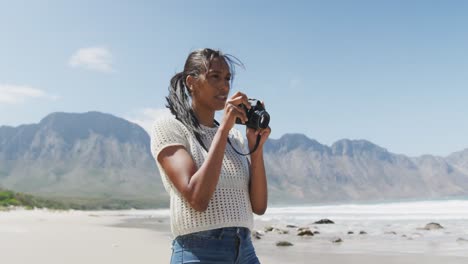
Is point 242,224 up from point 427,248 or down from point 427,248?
up

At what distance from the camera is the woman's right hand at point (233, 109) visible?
2.39m

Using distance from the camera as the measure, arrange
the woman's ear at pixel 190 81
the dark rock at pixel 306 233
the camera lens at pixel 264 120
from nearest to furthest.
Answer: the camera lens at pixel 264 120 → the woman's ear at pixel 190 81 → the dark rock at pixel 306 233

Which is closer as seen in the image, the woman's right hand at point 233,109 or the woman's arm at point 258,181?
the woman's right hand at point 233,109

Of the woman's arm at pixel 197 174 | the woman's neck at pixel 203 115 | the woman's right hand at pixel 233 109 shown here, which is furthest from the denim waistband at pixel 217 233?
the woman's neck at pixel 203 115

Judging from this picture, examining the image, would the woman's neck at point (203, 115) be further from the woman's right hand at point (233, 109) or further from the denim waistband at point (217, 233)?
the denim waistband at point (217, 233)

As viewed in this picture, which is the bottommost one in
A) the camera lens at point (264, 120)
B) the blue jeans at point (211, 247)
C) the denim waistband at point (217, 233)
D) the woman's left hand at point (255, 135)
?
the blue jeans at point (211, 247)

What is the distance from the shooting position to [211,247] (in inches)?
93.6

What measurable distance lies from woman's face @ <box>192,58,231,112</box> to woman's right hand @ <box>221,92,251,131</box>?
236mm

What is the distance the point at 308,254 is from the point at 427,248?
271cm

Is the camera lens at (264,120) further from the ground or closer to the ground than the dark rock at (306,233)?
further from the ground

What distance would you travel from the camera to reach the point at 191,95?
276 cm

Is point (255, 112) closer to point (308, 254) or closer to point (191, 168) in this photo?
point (191, 168)

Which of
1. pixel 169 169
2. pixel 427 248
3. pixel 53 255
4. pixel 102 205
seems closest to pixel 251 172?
pixel 169 169

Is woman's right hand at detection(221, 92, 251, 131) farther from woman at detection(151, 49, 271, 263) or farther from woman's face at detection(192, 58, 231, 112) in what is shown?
woman's face at detection(192, 58, 231, 112)
